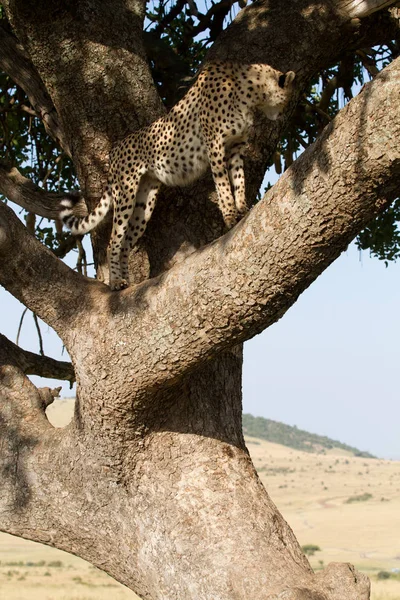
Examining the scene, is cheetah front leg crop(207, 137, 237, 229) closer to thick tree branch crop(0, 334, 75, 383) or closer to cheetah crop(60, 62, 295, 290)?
cheetah crop(60, 62, 295, 290)

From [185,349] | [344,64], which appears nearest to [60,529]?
[185,349]

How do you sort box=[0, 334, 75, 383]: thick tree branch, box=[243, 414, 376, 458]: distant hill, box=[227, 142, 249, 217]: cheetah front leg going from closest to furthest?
box=[227, 142, 249, 217]: cheetah front leg
box=[0, 334, 75, 383]: thick tree branch
box=[243, 414, 376, 458]: distant hill

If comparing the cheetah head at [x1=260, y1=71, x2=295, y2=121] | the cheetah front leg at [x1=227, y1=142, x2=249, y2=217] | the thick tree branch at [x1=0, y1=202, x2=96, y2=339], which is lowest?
the thick tree branch at [x1=0, y1=202, x2=96, y2=339]

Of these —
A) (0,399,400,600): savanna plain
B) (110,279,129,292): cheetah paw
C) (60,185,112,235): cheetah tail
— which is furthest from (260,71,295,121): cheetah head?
(0,399,400,600): savanna plain

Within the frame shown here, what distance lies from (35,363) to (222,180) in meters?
2.15

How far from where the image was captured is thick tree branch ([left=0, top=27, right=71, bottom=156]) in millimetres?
5348

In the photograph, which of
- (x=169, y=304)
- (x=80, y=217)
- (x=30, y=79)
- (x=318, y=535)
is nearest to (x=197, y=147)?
(x=80, y=217)

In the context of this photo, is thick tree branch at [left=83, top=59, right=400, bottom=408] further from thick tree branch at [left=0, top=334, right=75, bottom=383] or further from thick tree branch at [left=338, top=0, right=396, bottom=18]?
thick tree branch at [left=338, top=0, right=396, bottom=18]

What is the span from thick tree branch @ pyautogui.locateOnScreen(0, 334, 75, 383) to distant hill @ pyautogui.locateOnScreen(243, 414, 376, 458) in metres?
78.3

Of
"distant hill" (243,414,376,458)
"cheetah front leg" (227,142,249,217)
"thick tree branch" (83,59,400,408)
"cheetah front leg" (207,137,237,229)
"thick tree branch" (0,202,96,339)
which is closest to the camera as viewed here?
"thick tree branch" (83,59,400,408)

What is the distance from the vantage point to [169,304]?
3.74m

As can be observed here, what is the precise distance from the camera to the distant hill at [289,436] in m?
85.8

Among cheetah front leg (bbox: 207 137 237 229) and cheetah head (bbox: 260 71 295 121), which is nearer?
cheetah front leg (bbox: 207 137 237 229)

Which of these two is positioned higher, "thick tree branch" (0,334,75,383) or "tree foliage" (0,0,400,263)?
"tree foliage" (0,0,400,263)
